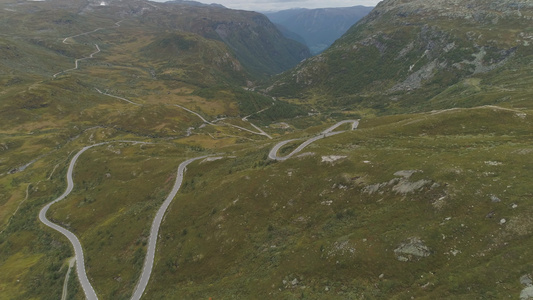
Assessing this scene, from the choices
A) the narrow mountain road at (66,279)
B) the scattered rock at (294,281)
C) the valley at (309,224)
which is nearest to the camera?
the valley at (309,224)

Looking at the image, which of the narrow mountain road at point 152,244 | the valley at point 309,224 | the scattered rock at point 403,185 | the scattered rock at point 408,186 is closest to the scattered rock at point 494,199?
the valley at point 309,224

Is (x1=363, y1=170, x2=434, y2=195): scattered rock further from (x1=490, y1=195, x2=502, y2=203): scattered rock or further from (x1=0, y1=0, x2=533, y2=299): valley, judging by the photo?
(x1=490, y1=195, x2=502, y2=203): scattered rock

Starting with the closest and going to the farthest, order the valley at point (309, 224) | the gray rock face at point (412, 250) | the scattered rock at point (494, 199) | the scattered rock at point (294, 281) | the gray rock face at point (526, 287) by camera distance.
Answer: the gray rock face at point (526, 287)
the valley at point (309, 224)
the gray rock face at point (412, 250)
the scattered rock at point (494, 199)
the scattered rock at point (294, 281)

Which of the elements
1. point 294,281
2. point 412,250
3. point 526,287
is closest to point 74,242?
point 294,281

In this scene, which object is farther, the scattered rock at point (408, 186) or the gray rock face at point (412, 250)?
the scattered rock at point (408, 186)

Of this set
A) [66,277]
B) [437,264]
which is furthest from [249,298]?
[66,277]

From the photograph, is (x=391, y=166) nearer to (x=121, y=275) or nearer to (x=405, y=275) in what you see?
(x=405, y=275)

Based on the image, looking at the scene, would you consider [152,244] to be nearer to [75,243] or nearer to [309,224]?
[75,243]

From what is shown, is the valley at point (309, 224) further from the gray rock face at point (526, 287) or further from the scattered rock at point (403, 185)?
the scattered rock at point (403, 185)
